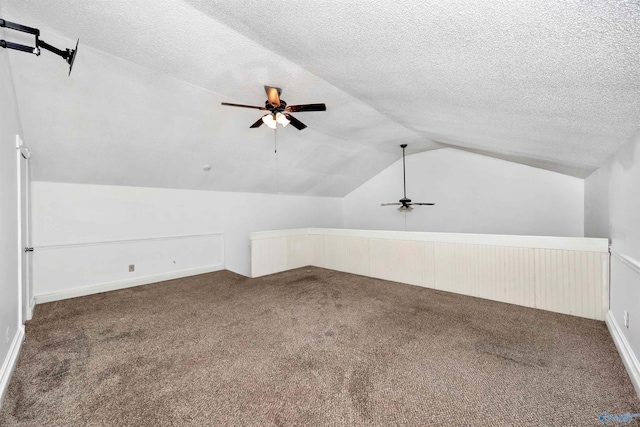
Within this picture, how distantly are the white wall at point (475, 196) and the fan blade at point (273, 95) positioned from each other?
16.9ft

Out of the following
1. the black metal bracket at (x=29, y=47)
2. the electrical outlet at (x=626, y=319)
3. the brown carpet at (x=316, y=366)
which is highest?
the black metal bracket at (x=29, y=47)

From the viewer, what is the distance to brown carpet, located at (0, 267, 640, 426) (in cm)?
161

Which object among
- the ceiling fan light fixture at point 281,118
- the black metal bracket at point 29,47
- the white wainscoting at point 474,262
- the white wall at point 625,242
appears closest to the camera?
the black metal bracket at point 29,47

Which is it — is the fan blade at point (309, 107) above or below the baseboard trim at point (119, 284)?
above

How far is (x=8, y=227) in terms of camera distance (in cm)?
→ 223

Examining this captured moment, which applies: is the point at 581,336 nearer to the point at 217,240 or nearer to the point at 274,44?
the point at 274,44

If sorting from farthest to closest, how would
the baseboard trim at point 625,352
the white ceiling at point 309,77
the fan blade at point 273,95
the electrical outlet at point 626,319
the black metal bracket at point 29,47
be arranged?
the fan blade at point 273,95, the electrical outlet at point 626,319, the baseboard trim at point 625,352, the black metal bracket at point 29,47, the white ceiling at point 309,77

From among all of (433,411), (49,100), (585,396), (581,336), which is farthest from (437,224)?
(49,100)

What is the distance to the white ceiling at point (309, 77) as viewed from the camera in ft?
4.20

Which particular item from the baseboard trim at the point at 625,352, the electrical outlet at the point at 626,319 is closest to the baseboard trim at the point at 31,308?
the baseboard trim at the point at 625,352

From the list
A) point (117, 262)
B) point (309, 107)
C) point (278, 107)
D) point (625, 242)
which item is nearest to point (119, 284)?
point (117, 262)

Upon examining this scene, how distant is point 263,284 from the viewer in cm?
472

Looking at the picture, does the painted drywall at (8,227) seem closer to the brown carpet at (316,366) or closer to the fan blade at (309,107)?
the brown carpet at (316,366)

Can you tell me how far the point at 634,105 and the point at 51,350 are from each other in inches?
Result: 191
